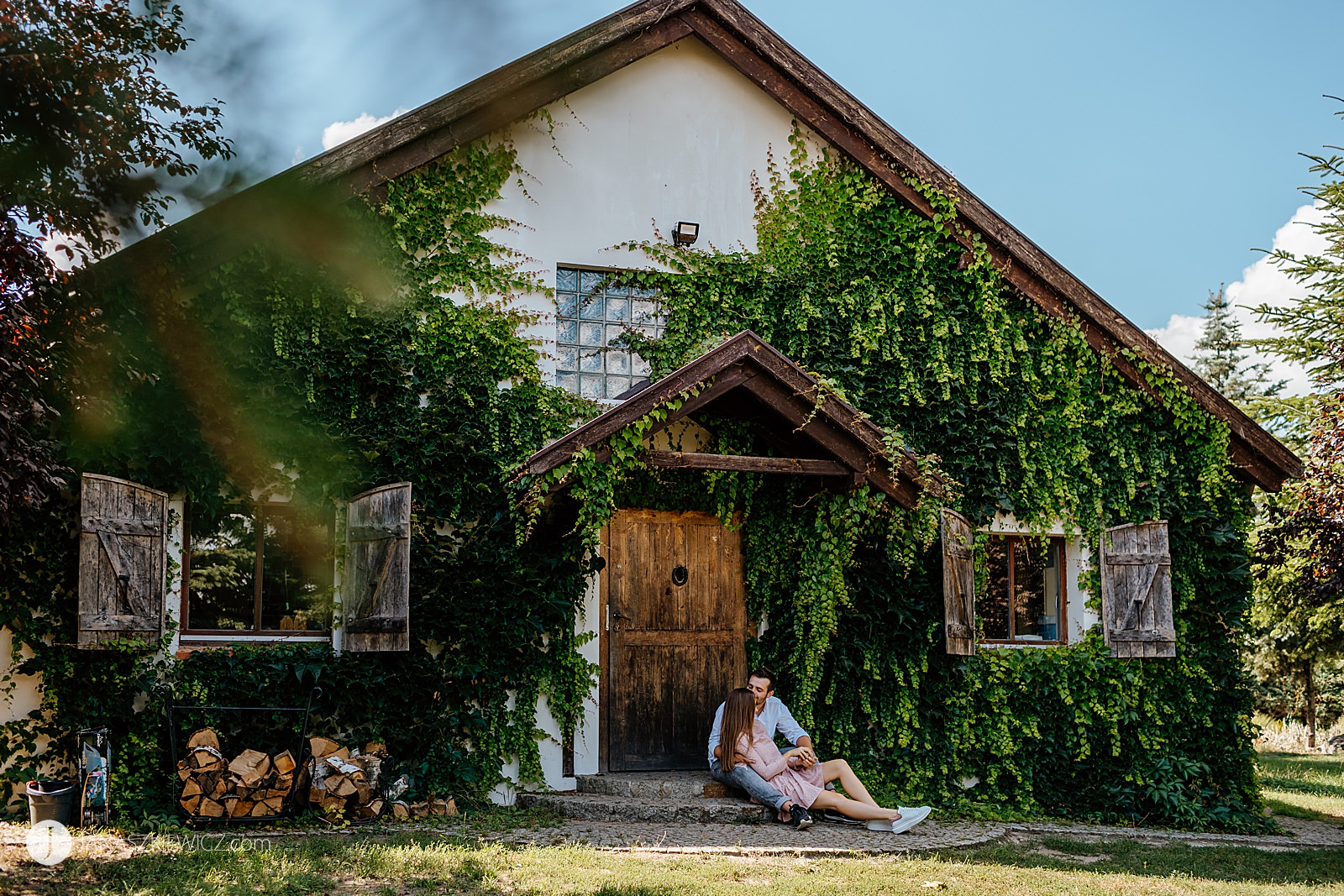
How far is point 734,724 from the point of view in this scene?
8.13m

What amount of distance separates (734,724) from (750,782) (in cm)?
43

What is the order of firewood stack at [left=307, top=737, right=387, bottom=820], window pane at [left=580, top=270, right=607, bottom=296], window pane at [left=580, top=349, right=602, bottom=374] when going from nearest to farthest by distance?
firewood stack at [left=307, top=737, right=387, bottom=820]
window pane at [left=580, top=349, right=602, bottom=374]
window pane at [left=580, top=270, right=607, bottom=296]

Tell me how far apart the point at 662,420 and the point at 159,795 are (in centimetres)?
435

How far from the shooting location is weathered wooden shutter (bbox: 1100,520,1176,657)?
9.64 metres

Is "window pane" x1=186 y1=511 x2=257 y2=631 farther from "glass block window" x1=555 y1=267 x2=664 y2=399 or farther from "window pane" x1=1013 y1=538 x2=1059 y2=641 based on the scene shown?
"window pane" x1=1013 y1=538 x2=1059 y2=641

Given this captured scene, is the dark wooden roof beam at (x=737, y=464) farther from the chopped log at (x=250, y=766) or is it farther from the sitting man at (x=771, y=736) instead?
the chopped log at (x=250, y=766)

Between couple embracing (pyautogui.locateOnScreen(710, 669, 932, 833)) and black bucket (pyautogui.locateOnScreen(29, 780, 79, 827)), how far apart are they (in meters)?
4.30

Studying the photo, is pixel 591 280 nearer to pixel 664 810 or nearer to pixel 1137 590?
pixel 664 810

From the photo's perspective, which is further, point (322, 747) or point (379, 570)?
point (379, 570)

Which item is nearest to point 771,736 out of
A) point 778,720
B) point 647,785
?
point 778,720

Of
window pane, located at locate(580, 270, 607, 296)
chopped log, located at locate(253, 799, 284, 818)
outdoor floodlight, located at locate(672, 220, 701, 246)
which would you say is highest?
outdoor floodlight, located at locate(672, 220, 701, 246)

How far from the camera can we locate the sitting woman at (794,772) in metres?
7.96

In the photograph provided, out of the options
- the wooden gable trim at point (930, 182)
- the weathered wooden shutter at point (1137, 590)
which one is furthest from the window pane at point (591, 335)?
the weathered wooden shutter at point (1137, 590)

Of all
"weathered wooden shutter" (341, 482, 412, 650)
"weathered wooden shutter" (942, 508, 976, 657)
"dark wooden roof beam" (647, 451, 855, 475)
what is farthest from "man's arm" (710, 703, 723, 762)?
"weathered wooden shutter" (341, 482, 412, 650)
